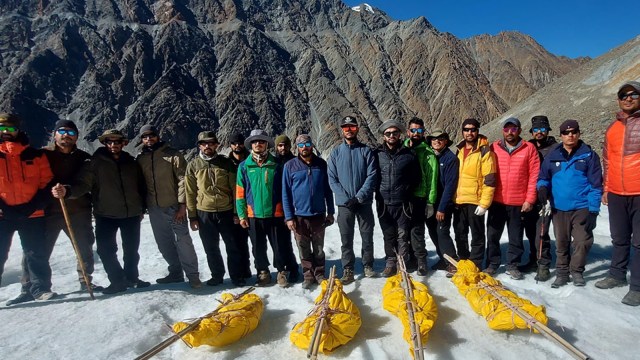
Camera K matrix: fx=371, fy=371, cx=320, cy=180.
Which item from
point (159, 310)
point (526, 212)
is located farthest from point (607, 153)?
point (159, 310)

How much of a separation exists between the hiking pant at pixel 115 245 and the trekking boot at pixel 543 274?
6192 mm

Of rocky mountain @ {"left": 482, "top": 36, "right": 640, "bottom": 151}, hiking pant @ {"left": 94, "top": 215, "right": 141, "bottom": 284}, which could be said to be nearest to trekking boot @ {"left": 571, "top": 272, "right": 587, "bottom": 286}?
hiking pant @ {"left": 94, "top": 215, "right": 141, "bottom": 284}

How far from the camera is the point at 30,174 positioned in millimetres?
5250

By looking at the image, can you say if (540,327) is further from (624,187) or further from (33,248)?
(33,248)

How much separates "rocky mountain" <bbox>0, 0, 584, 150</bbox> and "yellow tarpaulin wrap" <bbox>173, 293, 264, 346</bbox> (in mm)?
76403

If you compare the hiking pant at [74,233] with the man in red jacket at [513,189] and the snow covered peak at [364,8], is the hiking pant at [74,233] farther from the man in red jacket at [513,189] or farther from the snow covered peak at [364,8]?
the snow covered peak at [364,8]

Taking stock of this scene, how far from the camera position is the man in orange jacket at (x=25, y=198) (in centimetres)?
510

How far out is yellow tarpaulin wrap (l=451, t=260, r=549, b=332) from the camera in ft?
12.8

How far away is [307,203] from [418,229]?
180cm

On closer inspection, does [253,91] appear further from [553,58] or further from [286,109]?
[553,58]

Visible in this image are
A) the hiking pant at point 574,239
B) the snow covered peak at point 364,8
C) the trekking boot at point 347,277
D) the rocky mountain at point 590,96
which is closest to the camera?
the hiking pant at point 574,239

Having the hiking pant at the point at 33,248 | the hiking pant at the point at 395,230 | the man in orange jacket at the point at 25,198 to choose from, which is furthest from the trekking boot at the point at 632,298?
the hiking pant at the point at 33,248

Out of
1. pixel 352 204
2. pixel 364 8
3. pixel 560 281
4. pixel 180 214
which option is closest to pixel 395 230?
pixel 352 204

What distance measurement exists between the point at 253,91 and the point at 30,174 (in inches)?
3663
